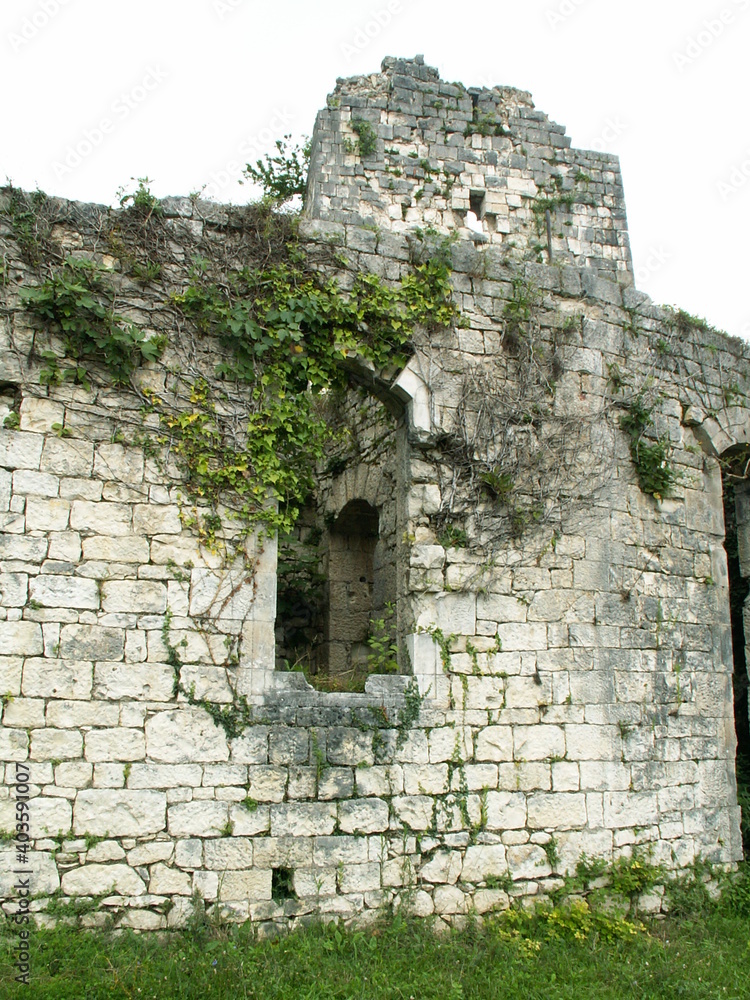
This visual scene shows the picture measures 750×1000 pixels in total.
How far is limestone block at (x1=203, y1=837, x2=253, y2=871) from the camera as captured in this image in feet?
15.6

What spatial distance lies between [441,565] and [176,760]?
2158 mm

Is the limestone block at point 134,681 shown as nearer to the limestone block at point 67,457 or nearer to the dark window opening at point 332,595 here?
the limestone block at point 67,457

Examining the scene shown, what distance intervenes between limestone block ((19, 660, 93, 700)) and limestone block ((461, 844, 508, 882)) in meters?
2.66

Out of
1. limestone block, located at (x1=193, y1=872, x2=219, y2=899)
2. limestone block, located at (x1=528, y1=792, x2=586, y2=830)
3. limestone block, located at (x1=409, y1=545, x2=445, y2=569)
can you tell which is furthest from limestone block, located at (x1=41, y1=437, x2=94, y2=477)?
limestone block, located at (x1=528, y1=792, x2=586, y2=830)

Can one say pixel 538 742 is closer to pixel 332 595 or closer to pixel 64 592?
pixel 332 595

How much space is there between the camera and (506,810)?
551 cm

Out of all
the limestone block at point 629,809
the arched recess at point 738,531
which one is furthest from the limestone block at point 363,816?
the arched recess at point 738,531

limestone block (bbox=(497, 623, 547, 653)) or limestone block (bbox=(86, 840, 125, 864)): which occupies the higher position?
limestone block (bbox=(497, 623, 547, 653))

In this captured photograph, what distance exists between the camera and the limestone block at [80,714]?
4.64m

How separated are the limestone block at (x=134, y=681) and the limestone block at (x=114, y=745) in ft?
0.65

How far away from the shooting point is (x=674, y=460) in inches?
276

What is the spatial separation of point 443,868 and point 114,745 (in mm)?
2235

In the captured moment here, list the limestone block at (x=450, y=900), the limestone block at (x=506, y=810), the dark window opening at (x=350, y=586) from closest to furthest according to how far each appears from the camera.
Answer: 1. the limestone block at (x=450, y=900)
2. the limestone block at (x=506, y=810)
3. the dark window opening at (x=350, y=586)

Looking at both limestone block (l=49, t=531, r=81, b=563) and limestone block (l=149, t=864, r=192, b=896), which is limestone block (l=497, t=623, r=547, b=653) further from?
limestone block (l=49, t=531, r=81, b=563)
